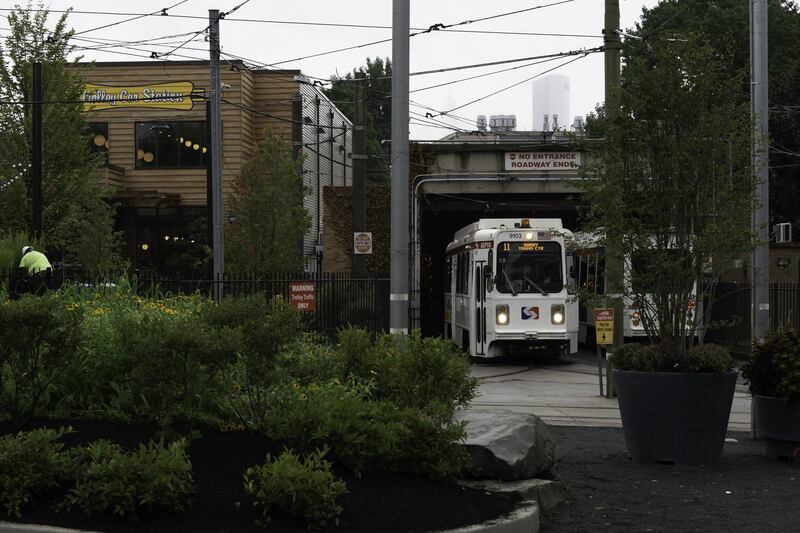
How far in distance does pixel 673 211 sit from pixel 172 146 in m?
32.1

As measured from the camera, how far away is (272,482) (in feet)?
19.9

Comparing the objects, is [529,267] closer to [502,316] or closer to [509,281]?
[509,281]

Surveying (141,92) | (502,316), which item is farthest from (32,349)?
(141,92)

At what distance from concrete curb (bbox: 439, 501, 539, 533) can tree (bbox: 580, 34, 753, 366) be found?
3.35 m

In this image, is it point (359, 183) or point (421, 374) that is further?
point (359, 183)

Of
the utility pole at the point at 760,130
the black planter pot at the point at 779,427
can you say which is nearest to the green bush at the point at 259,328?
the black planter pot at the point at 779,427

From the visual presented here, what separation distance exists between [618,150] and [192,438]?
16.7 ft

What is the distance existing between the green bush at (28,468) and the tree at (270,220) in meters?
23.0

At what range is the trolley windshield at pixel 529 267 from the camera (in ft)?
76.6

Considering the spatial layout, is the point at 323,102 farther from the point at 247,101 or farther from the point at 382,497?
the point at 382,497

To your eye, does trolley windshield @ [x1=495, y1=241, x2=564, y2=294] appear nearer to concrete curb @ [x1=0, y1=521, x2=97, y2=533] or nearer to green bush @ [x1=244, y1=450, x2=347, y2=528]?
green bush @ [x1=244, y1=450, x2=347, y2=528]

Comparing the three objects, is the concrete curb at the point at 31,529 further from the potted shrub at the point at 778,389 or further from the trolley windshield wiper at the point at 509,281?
the trolley windshield wiper at the point at 509,281

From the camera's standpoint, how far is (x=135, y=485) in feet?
19.7

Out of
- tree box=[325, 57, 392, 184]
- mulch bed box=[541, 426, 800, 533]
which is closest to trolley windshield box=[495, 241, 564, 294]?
mulch bed box=[541, 426, 800, 533]
